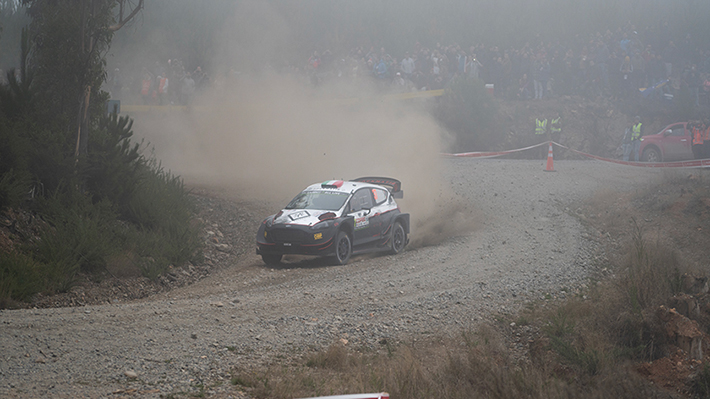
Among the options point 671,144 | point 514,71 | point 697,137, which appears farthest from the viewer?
point 514,71

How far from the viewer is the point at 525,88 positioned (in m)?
29.6

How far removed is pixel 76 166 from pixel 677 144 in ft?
70.0

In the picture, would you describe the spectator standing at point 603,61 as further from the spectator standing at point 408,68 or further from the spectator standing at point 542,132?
the spectator standing at point 408,68

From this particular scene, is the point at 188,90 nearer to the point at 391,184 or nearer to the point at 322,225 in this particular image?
the point at 391,184

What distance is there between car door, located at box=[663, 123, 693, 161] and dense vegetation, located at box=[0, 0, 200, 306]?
19.0 metres

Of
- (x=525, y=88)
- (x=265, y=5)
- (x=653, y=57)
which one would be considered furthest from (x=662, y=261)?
(x=265, y=5)

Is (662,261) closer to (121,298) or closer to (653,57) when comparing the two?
(121,298)

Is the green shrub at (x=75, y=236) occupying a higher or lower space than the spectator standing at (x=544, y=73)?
lower

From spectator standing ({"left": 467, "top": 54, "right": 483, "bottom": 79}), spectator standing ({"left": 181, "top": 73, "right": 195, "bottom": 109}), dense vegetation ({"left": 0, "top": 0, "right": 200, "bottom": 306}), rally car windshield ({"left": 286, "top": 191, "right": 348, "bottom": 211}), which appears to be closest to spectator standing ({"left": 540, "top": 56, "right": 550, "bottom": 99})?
spectator standing ({"left": 467, "top": 54, "right": 483, "bottom": 79})

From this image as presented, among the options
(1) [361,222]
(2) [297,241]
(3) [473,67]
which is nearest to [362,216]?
(1) [361,222]

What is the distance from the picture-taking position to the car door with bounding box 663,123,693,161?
21.7 metres

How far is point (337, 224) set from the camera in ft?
35.9

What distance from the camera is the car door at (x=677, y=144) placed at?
21672 mm

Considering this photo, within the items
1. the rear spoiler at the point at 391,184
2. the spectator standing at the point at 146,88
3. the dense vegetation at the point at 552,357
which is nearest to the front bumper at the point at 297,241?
the rear spoiler at the point at 391,184
